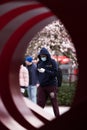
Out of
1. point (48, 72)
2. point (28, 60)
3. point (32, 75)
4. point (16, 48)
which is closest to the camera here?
point (16, 48)

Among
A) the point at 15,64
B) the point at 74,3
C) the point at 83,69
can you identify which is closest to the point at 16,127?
the point at 15,64

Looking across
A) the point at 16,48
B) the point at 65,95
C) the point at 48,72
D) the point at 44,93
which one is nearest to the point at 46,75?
the point at 48,72

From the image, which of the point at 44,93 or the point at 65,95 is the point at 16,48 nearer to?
the point at 44,93

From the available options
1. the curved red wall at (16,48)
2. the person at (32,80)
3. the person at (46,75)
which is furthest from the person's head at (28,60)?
the curved red wall at (16,48)

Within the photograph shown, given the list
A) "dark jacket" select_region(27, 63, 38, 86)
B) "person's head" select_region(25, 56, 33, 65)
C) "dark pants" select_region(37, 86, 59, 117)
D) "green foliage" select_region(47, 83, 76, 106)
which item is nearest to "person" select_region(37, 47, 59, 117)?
"dark pants" select_region(37, 86, 59, 117)

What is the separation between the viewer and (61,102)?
15953 millimetres

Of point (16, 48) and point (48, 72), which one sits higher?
point (16, 48)

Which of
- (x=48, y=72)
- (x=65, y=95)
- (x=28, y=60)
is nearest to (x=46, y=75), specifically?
(x=48, y=72)

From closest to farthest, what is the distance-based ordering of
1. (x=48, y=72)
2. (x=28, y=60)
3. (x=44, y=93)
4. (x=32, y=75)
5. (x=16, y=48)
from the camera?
(x=16, y=48), (x=48, y=72), (x=44, y=93), (x=28, y=60), (x=32, y=75)

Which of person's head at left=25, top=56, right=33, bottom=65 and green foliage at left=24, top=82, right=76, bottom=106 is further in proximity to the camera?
green foliage at left=24, top=82, right=76, bottom=106

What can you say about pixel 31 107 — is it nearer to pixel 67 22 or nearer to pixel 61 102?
pixel 67 22

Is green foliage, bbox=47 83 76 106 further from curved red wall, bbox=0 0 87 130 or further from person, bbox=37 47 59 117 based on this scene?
curved red wall, bbox=0 0 87 130

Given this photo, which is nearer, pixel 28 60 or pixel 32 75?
pixel 28 60

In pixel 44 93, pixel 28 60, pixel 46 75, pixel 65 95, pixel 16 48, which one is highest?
pixel 16 48
